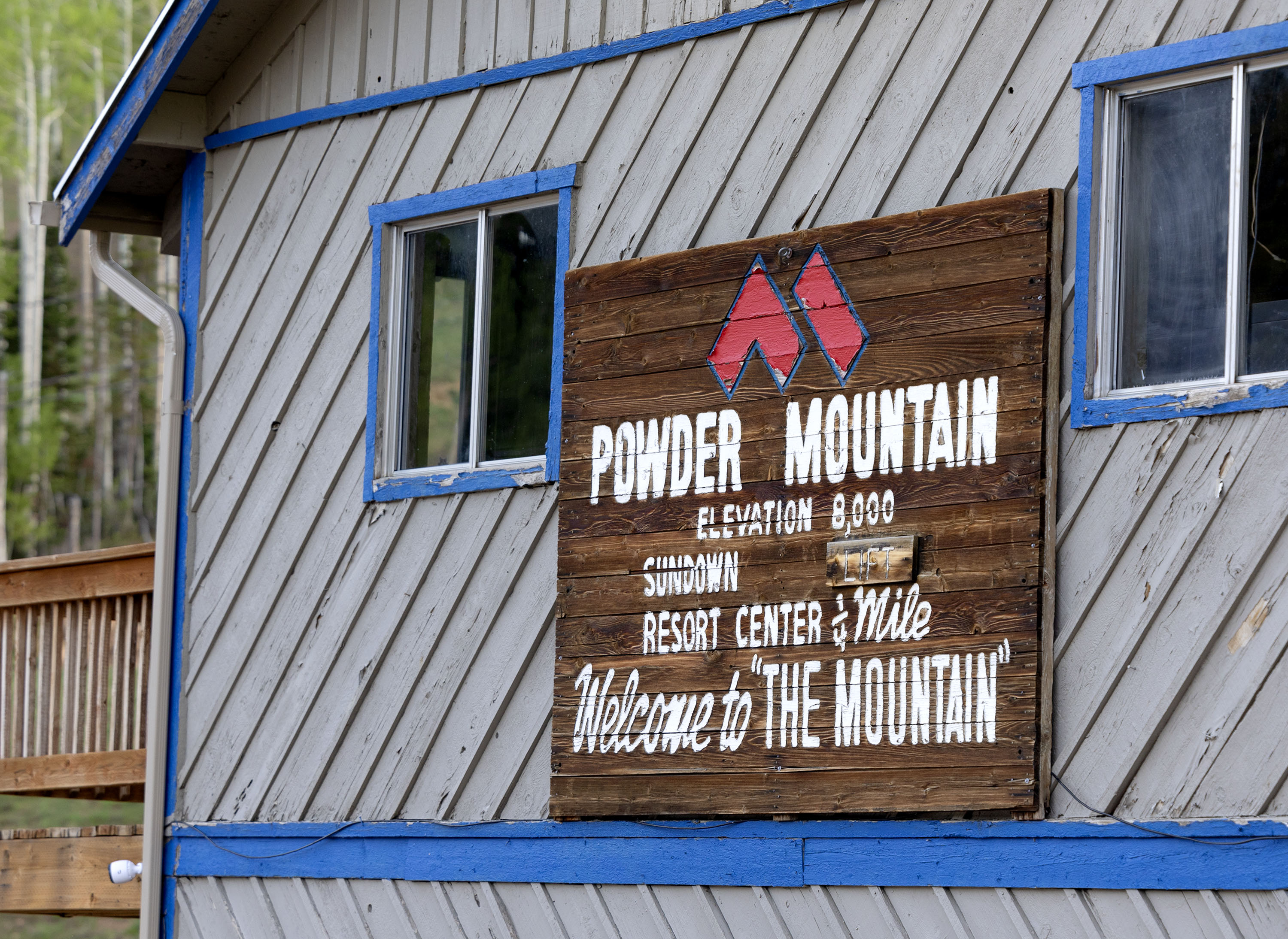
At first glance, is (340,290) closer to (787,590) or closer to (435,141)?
(435,141)

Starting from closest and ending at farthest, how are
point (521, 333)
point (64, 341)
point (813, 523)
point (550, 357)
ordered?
1. point (813, 523)
2. point (550, 357)
3. point (521, 333)
4. point (64, 341)

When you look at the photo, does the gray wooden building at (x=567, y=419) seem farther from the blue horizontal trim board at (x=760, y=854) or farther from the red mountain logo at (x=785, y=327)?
the red mountain logo at (x=785, y=327)

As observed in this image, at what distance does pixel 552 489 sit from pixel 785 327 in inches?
56.5

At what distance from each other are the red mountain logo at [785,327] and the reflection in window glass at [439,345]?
1639mm

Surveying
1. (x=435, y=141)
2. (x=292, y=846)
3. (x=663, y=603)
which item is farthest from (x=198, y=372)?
(x=663, y=603)

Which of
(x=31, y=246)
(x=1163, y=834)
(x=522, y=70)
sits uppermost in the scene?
(x=31, y=246)

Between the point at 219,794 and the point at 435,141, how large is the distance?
3.61 m

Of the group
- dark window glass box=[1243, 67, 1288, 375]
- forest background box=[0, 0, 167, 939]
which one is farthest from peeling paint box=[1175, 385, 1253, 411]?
forest background box=[0, 0, 167, 939]

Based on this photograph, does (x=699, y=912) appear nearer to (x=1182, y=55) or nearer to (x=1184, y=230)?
(x=1184, y=230)

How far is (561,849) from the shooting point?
7848 millimetres

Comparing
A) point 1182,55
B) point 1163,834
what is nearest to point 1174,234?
point 1182,55

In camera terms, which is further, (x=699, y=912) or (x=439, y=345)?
→ (x=439, y=345)

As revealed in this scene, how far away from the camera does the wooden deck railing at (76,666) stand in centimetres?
998

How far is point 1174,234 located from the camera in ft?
21.7
